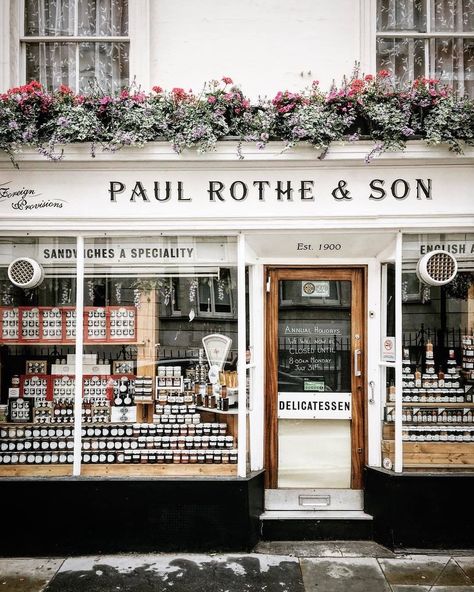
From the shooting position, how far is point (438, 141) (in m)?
5.33

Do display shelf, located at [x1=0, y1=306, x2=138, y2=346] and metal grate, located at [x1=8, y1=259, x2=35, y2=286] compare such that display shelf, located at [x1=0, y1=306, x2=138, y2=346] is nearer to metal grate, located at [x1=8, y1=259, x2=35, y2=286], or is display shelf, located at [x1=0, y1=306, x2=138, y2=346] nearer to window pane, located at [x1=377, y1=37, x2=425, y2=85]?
metal grate, located at [x1=8, y1=259, x2=35, y2=286]

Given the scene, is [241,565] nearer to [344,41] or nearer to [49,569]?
[49,569]

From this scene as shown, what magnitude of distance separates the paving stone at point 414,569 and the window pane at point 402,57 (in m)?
5.21

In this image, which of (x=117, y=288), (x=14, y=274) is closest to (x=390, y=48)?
(x=117, y=288)

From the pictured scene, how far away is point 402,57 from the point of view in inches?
241

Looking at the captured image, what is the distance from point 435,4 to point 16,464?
23.1 feet

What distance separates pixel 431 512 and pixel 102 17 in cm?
660

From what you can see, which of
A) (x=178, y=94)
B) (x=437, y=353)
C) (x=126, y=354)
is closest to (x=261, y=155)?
(x=178, y=94)

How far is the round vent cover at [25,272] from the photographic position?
5895mm

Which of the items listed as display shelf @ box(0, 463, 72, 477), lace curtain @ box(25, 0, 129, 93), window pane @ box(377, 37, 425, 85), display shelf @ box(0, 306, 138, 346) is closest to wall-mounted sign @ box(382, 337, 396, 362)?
window pane @ box(377, 37, 425, 85)

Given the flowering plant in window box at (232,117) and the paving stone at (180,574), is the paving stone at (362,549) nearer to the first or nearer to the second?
the paving stone at (180,574)

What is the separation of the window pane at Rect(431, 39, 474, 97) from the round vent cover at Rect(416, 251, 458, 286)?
6.43ft

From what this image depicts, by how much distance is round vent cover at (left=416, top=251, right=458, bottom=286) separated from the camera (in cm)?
581

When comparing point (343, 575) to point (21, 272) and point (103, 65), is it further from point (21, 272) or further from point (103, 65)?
point (103, 65)
